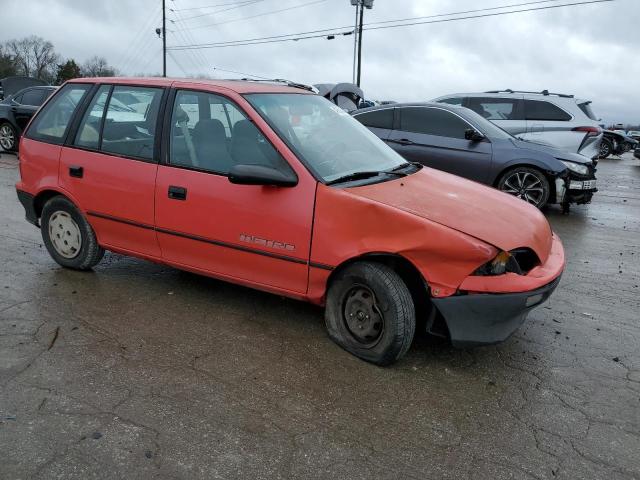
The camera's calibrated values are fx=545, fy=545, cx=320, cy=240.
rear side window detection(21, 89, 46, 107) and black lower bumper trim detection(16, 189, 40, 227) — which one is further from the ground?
rear side window detection(21, 89, 46, 107)

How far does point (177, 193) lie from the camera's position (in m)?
3.92

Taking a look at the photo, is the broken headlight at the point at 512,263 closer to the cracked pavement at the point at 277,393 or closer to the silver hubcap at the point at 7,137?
the cracked pavement at the point at 277,393

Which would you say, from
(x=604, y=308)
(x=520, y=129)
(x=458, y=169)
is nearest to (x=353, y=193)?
(x=604, y=308)

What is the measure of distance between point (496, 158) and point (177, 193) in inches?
212

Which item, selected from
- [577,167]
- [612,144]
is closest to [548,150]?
[577,167]

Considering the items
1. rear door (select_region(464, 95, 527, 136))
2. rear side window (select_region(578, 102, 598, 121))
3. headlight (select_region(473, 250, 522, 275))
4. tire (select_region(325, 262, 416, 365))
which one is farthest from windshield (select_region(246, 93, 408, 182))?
rear side window (select_region(578, 102, 598, 121))

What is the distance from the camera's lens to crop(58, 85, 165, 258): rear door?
4.14 m

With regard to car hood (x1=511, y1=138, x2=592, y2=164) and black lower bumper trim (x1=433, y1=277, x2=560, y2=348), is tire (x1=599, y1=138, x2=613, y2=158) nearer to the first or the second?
car hood (x1=511, y1=138, x2=592, y2=164)

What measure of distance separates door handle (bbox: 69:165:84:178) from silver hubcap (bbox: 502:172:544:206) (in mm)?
5861

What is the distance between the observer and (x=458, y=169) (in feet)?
26.3

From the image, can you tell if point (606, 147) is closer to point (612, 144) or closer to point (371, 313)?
point (612, 144)

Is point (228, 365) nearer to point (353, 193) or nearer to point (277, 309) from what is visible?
point (277, 309)

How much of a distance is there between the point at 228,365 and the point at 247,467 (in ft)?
3.14

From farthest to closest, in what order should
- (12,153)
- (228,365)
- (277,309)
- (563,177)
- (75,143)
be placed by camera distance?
(12,153) → (563,177) → (75,143) → (277,309) → (228,365)
